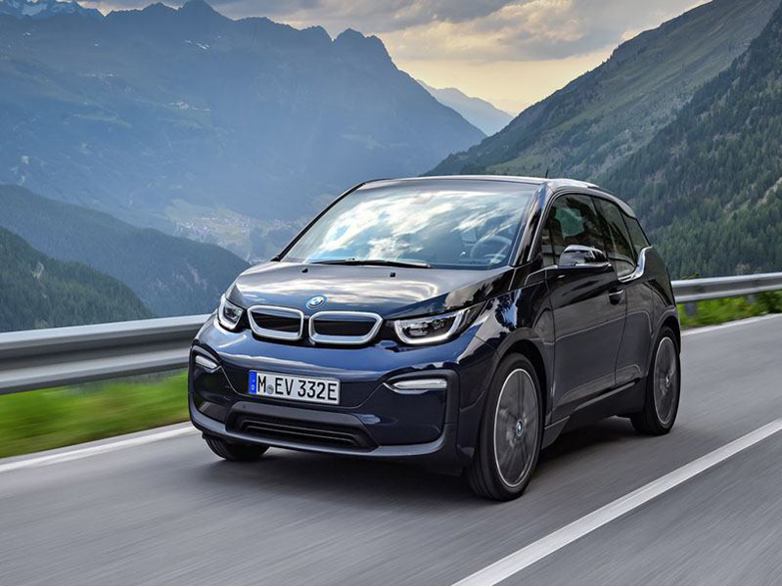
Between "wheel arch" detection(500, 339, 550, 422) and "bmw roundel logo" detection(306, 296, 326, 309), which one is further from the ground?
"bmw roundel logo" detection(306, 296, 326, 309)

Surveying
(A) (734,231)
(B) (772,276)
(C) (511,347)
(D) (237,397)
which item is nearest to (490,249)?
(C) (511,347)

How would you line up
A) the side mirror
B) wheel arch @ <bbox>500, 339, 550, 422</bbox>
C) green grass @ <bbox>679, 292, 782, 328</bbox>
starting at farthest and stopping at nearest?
1. green grass @ <bbox>679, 292, 782, 328</bbox>
2. the side mirror
3. wheel arch @ <bbox>500, 339, 550, 422</bbox>

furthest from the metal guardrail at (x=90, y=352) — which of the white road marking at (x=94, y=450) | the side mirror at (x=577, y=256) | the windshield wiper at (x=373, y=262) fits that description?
the side mirror at (x=577, y=256)

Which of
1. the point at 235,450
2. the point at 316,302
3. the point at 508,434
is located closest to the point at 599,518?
the point at 508,434

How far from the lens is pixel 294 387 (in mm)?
5012

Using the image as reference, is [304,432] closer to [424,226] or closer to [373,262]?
[373,262]

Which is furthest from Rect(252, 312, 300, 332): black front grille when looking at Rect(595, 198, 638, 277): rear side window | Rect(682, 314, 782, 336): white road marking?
Rect(682, 314, 782, 336): white road marking

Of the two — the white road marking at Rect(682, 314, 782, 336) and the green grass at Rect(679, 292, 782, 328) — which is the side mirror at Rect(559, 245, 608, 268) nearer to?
the white road marking at Rect(682, 314, 782, 336)

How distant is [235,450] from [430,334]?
148 centimetres

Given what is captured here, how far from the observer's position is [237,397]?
521cm

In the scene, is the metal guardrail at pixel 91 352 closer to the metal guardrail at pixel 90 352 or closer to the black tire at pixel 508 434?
the metal guardrail at pixel 90 352

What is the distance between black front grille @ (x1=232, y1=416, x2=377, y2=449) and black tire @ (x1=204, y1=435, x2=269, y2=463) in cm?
66

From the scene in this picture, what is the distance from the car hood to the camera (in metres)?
5.05

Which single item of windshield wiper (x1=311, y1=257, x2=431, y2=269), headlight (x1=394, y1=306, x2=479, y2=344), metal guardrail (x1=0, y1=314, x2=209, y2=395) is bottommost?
metal guardrail (x1=0, y1=314, x2=209, y2=395)
